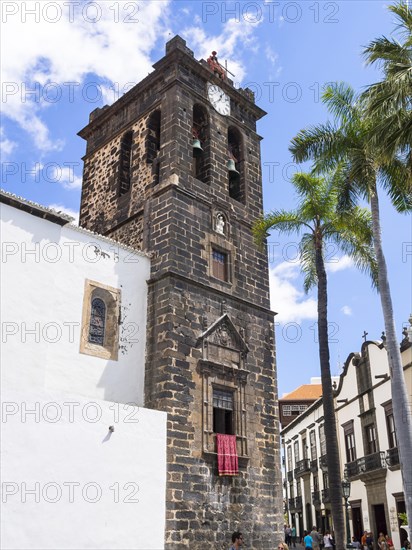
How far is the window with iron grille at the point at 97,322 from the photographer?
14.2 metres

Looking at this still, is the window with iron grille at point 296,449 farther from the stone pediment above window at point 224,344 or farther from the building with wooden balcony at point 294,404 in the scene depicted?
the stone pediment above window at point 224,344

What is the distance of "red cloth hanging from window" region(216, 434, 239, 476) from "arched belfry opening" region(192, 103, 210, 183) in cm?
774

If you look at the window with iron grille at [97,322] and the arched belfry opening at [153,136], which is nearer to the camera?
the window with iron grille at [97,322]

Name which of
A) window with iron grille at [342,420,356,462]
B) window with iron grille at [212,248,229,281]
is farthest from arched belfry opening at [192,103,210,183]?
window with iron grille at [342,420,356,462]

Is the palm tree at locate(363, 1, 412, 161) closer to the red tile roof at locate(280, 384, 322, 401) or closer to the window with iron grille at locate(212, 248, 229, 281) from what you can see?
the window with iron grille at locate(212, 248, 229, 281)

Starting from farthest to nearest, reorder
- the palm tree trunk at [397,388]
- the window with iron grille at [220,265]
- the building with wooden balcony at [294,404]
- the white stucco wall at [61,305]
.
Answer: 1. the building with wooden balcony at [294,404]
2. the window with iron grille at [220,265]
3. the white stucco wall at [61,305]
4. the palm tree trunk at [397,388]

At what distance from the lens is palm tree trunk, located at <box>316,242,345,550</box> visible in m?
13.5

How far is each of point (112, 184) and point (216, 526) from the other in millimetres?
10748

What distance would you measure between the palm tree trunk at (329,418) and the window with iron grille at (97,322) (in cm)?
546

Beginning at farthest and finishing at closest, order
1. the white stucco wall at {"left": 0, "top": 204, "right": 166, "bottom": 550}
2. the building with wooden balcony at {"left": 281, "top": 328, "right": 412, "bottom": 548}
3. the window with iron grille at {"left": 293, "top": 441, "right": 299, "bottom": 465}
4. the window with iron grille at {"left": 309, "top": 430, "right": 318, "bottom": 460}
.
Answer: the window with iron grille at {"left": 293, "top": 441, "right": 299, "bottom": 465}, the window with iron grille at {"left": 309, "top": 430, "right": 318, "bottom": 460}, the building with wooden balcony at {"left": 281, "top": 328, "right": 412, "bottom": 548}, the white stucco wall at {"left": 0, "top": 204, "right": 166, "bottom": 550}

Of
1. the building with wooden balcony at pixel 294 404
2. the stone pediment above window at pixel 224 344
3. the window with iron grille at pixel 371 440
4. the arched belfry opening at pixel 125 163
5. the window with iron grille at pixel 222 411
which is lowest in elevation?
the window with iron grille at pixel 222 411

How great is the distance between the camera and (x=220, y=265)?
17.0 m

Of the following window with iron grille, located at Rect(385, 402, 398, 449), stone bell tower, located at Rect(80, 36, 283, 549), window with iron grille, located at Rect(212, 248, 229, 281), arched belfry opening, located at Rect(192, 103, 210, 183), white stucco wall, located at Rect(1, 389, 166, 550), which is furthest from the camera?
window with iron grille, located at Rect(385, 402, 398, 449)

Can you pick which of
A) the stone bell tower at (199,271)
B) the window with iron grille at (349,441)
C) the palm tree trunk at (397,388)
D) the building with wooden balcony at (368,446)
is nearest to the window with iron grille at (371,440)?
the building with wooden balcony at (368,446)
